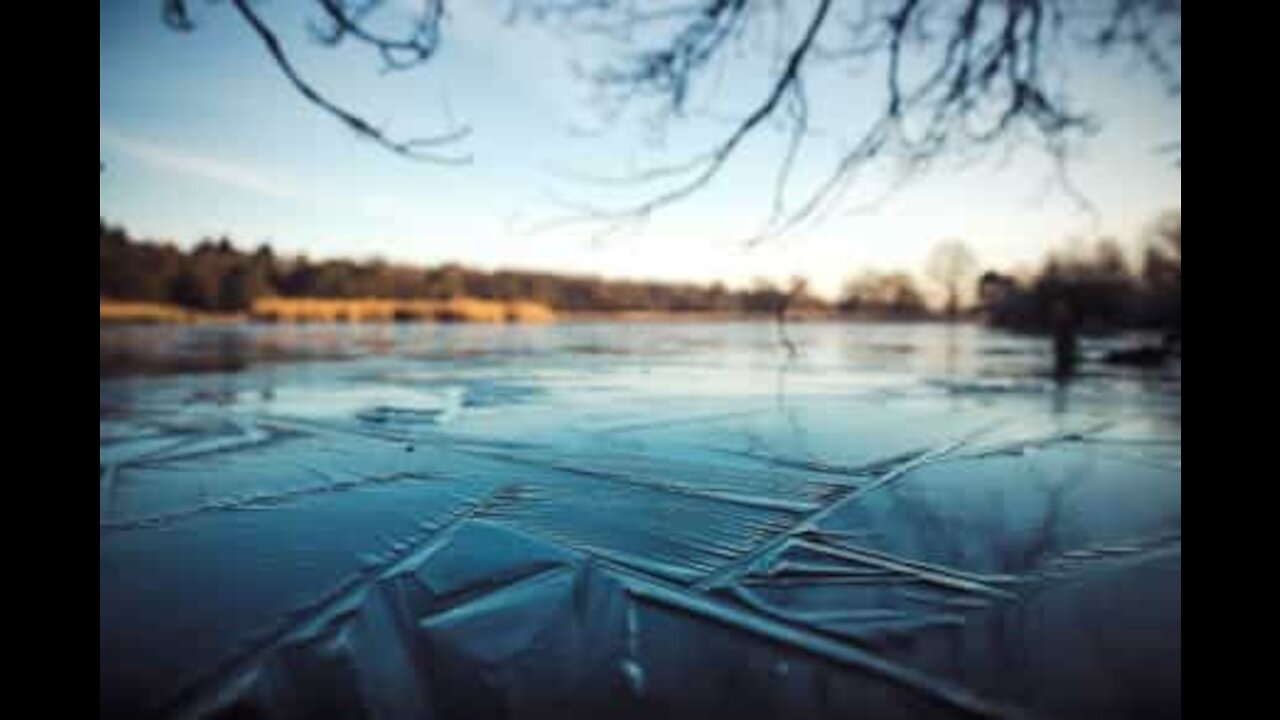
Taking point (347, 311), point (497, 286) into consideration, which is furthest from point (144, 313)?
point (497, 286)

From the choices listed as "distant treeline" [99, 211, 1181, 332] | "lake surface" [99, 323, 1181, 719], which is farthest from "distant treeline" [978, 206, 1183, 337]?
"lake surface" [99, 323, 1181, 719]

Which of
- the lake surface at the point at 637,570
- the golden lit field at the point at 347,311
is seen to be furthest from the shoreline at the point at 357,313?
the lake surface at the point at 637,570

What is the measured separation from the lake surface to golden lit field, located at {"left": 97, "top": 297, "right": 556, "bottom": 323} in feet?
107

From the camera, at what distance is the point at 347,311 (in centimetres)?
3900

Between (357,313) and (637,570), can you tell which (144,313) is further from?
(637,570)

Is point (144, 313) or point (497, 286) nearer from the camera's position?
point (144, 313)

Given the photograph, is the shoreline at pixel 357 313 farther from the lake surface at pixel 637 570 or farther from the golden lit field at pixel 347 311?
the lake surface at pixel 637 570

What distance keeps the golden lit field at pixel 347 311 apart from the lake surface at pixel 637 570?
107ft

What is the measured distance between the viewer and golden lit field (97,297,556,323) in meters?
28.0

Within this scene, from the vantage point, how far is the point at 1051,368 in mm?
9094

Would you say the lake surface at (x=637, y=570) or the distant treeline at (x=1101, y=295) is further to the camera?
the distant treeline at (x=1101, y=295)

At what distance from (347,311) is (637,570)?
43040 millimetres

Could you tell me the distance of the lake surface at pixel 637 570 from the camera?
46.5 inches
